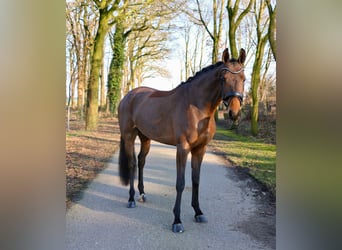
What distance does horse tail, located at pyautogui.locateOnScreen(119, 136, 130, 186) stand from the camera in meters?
2.30

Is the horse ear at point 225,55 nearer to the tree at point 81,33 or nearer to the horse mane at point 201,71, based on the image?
the horse mane at point 201,71

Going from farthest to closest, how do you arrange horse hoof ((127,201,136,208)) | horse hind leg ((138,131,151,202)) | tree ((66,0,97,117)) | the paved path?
horse hind leg ((138,131,151,202))
horse hoof ((127,201,136,208))
tree ((66,0,97,117))
the paved path

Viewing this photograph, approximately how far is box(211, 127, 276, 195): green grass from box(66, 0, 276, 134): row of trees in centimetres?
13

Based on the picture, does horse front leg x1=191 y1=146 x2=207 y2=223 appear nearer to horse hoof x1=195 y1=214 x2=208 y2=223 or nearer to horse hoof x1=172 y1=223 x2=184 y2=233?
horse hoof x1=195 y1=214 x2=208 y2=223

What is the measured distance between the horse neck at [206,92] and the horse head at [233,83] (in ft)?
0.46

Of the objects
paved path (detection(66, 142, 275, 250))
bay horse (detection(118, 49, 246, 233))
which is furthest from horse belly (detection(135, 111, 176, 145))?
paved path (detection(66, 142, 275, 250))

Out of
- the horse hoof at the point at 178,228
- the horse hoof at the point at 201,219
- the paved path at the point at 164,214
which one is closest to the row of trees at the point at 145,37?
the paved path at the point at 164,214

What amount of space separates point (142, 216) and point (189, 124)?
0.83 meters

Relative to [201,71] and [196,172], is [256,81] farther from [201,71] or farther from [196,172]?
[196,172]

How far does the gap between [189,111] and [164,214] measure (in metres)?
0.86

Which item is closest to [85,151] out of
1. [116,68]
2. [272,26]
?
[116,68]

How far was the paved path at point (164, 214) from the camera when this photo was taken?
160 cm
